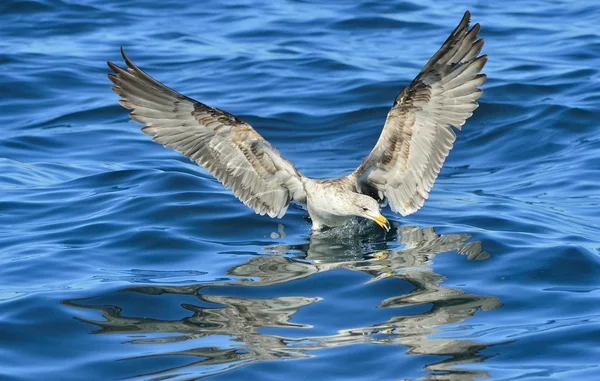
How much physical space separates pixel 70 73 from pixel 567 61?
735 cm

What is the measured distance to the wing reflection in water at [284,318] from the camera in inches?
Result: 268

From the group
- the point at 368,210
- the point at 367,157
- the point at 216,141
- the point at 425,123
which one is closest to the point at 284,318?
the point at 368,210

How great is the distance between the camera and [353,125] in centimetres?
1350

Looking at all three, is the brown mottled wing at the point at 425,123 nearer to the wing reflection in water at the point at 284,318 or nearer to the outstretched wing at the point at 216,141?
the outstretched wing at the point at 216,141

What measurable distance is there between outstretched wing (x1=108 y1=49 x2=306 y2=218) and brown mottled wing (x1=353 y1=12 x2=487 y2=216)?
30.8 inches

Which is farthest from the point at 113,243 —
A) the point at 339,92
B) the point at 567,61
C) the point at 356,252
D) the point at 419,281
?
the point at 567,61

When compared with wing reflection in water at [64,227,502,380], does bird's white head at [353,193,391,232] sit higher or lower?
higher

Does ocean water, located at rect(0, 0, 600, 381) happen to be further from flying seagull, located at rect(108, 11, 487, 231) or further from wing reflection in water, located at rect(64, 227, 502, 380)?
flying seagull, located at rect(108, 11, 487, 231)

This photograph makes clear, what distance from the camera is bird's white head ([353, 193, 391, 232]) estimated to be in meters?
9.24

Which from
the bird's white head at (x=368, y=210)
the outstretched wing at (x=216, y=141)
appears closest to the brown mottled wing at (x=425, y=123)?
the bird's white head at (x=368, y=210)

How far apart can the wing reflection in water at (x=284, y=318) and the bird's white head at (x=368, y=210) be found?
273 millimetres

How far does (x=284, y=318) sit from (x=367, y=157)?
2.72m

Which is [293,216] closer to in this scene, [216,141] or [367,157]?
[367,157]

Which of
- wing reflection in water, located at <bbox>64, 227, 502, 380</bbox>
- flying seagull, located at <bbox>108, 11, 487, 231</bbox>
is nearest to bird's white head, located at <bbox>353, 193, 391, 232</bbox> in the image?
flying seagull, located at <bbox>108, 11, 487, 231</bbox>
